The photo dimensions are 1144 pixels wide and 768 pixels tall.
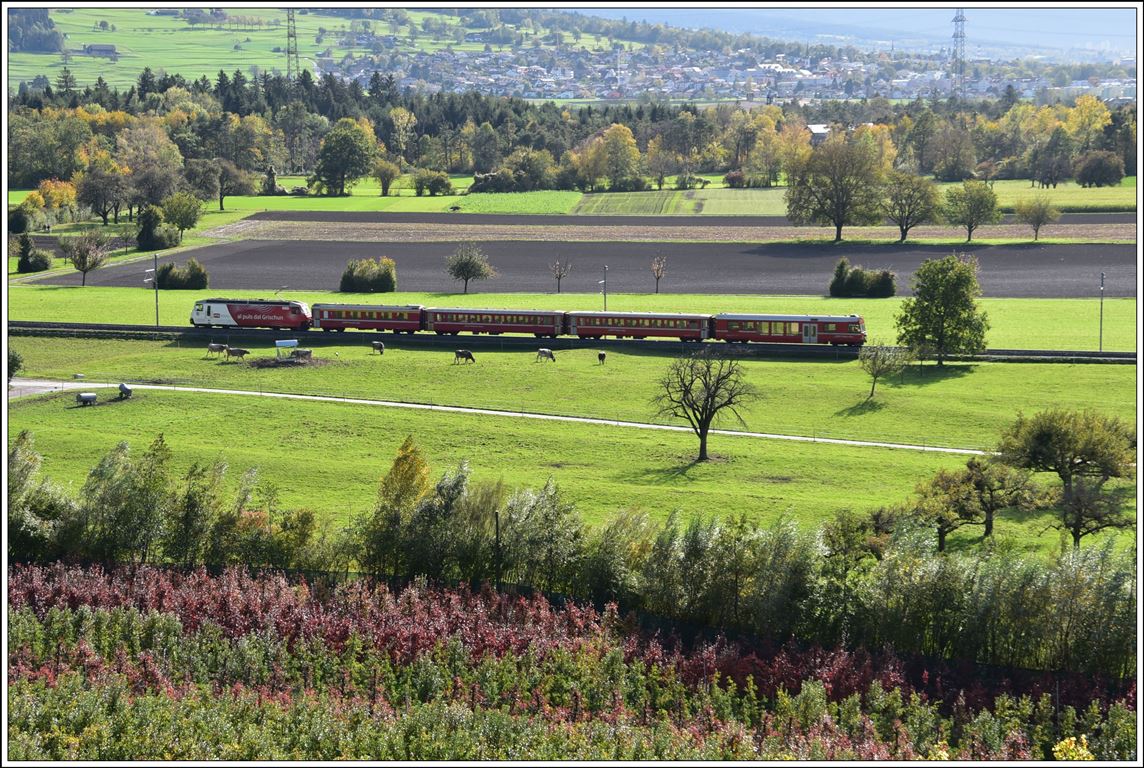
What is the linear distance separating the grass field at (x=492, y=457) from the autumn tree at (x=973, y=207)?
6185 cm

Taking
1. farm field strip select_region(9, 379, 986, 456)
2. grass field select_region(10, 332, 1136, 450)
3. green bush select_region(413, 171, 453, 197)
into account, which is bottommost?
farm field strip select_region(9, 379, 986, 456)

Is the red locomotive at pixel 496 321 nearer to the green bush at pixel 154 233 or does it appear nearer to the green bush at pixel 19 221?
the green bush at pixel 154 233

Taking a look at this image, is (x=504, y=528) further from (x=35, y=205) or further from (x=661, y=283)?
(x=35, y=205)

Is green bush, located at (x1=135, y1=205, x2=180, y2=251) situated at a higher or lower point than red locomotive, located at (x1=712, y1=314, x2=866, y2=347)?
higher

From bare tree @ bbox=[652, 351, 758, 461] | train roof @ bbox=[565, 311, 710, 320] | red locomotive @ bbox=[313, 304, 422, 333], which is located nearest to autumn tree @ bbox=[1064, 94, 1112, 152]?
train roof @ bbox=[565, 311, 710, 320]

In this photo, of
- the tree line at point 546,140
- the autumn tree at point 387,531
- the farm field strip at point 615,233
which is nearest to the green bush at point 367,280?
the farm field strip at point 615,233

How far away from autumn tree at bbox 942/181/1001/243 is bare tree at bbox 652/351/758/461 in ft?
179

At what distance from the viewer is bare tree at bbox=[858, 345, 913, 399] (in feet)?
216

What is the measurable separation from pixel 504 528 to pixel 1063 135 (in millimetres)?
134275

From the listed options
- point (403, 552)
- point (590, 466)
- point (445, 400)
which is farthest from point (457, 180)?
point (403, 552)

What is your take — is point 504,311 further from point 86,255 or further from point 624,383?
point 86,255

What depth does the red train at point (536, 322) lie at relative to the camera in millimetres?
75750

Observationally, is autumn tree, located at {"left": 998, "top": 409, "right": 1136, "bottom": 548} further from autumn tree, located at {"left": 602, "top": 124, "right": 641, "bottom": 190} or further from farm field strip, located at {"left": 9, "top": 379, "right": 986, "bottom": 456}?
autumn tree, located at {"left": 602, "top": 124, "right": 641, "bottom": 190}

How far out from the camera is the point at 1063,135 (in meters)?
159
